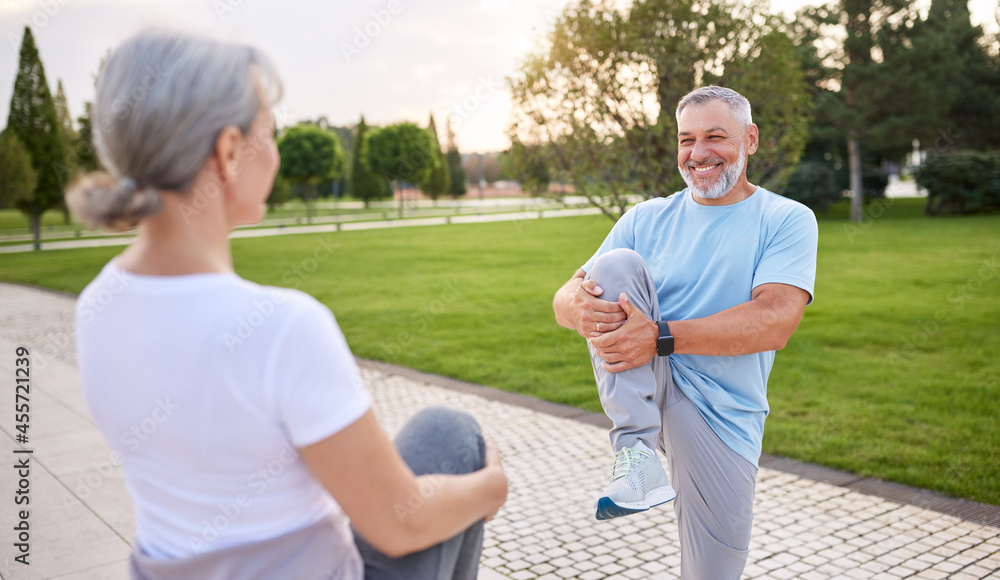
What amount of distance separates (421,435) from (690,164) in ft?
5.09

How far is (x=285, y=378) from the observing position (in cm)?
105

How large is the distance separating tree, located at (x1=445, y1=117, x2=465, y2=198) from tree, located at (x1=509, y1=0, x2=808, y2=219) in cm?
6888

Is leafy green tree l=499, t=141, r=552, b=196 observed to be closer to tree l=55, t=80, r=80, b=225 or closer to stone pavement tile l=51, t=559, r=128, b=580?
stone pavement tile l=51, t=559, r=128, b=580

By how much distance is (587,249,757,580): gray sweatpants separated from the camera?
86.7 inches

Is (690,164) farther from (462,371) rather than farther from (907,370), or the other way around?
(907,370)

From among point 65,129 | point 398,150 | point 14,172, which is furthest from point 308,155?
point 14,172

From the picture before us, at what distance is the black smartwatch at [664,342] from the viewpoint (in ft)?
7.26

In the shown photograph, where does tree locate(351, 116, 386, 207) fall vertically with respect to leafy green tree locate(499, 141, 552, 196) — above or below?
above

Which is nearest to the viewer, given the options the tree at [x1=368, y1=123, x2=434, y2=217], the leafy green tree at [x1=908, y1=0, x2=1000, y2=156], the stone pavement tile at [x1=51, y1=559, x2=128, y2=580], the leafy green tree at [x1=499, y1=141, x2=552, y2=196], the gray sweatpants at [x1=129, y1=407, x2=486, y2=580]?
the gray sweatpants at [x1=129, y1=407, x2=486, y2=580]

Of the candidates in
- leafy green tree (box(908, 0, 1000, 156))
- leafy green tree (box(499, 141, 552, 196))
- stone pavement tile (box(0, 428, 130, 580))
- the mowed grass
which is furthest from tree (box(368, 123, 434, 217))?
stone pavement tile (box(0, 428, 130, 580))

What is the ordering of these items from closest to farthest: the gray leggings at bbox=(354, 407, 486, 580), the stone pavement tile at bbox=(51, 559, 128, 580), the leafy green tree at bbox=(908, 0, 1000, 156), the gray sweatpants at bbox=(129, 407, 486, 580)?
the gray sweatpants at bbox=(129, 407, 486, 580), the gray leggings at bbox=(354, 407, 486, 580), the stone pavement tile at bbox=(51, 559, 128, 580), the leafy green tree at bbox=(908, 0, 1000, 156)

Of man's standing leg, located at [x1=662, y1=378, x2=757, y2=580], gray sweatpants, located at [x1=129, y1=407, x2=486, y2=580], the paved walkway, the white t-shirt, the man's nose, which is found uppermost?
the man's nose

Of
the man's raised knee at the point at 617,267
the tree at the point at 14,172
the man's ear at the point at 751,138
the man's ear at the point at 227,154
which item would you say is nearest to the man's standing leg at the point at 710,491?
the man's raised knee at the point at 617,267

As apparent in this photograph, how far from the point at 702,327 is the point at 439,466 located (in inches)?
46.2
